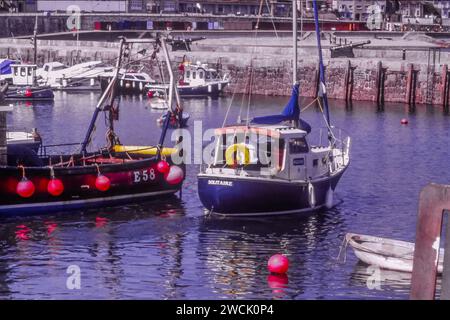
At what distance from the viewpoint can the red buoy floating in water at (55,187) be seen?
109 feet

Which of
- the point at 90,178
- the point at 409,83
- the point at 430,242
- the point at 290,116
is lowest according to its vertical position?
the point at 409,83

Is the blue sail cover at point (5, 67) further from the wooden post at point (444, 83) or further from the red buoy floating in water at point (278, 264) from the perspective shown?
the red buoy floating in water at point (278, 264)

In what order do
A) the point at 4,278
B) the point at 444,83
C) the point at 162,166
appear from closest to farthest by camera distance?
the point at 4,278 → the point at 162,166 → the point at 444,83

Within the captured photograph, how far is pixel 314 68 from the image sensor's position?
265ft

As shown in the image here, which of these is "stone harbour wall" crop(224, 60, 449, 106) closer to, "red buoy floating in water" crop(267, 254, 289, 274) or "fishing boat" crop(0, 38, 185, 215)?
"fishing boat" crop(0, 38, 185, 215)

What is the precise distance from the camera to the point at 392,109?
7200 cm

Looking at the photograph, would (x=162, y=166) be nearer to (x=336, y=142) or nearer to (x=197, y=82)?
(x=336, y=142)

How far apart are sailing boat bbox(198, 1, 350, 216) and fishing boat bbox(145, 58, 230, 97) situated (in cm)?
4610

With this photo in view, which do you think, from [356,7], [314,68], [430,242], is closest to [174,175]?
[430,242]

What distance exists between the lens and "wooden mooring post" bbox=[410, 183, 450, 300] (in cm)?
1344

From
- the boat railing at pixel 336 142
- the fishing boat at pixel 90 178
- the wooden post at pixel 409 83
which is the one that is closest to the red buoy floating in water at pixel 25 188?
the fishing boat at pixel 90 178

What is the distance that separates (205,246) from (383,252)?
5.39 meters

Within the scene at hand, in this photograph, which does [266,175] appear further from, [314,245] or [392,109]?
[392,109]

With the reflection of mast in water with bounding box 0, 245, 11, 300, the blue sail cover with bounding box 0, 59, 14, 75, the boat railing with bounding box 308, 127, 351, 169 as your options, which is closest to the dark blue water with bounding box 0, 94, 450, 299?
the reflection of mast in water with bounding box 0, 245, 11, 300
